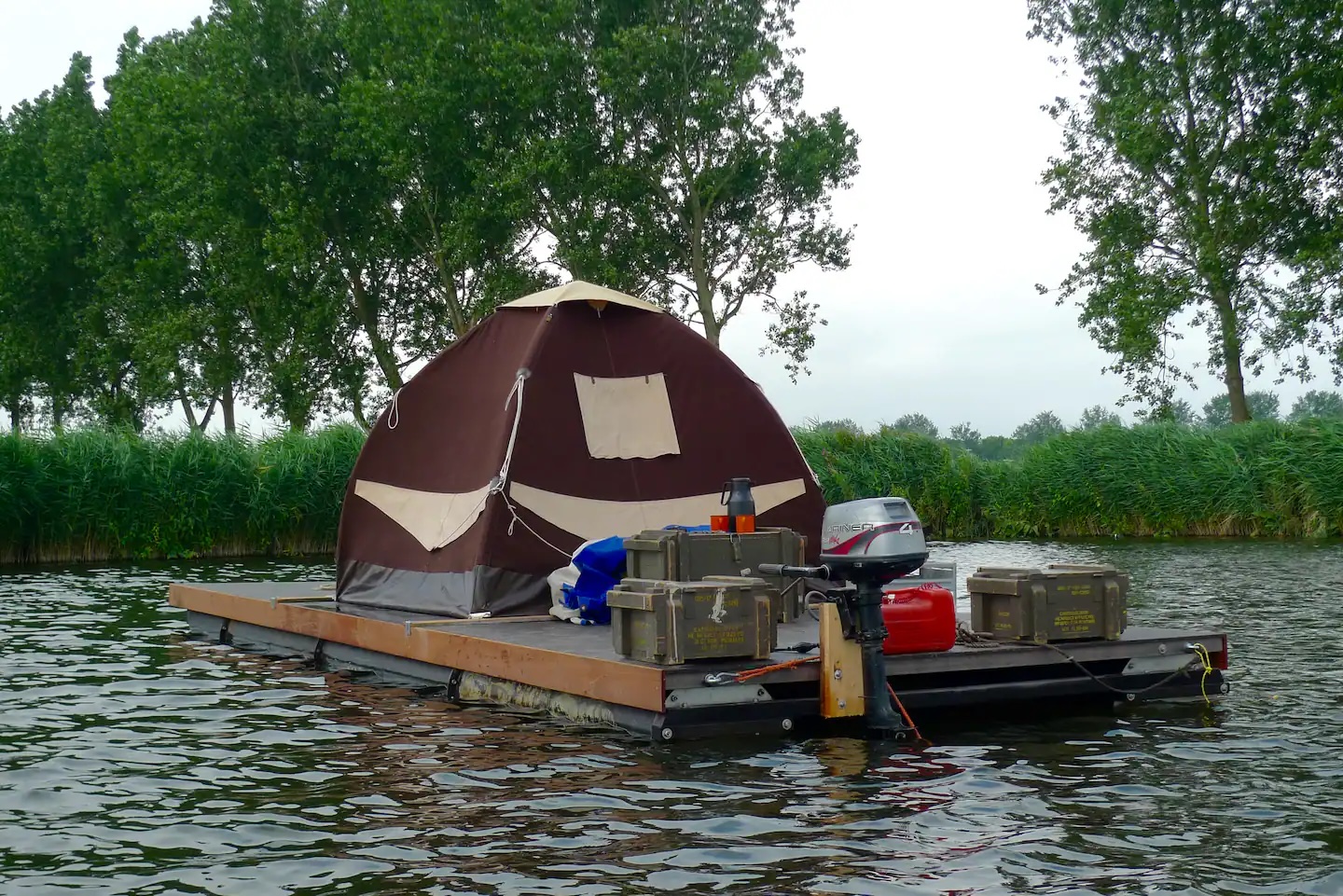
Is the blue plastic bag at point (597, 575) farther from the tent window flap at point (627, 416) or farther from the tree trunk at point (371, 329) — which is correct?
the tree trunk at point (371, 329)

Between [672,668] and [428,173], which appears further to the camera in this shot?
[428,173]

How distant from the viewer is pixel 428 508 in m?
11.8

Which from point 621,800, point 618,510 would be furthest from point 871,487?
point 621,800

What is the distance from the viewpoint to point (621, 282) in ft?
127

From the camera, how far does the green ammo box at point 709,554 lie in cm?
927

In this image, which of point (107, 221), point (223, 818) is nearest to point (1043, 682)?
point (223, 818)

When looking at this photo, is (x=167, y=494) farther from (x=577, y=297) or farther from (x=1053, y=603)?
(x=1053, y=603)

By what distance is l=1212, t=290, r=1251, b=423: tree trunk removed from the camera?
36.0m

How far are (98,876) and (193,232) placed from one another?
38.9m

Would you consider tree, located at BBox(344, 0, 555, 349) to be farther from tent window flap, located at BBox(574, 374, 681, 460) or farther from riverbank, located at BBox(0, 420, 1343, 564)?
tent window flap, located at BBox(574, 374, 681, 460)

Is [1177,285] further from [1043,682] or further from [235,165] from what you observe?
[1043,682]

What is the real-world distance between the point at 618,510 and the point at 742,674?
4.15 metres

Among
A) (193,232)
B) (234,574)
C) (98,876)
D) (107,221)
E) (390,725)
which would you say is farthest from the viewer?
(107,221)

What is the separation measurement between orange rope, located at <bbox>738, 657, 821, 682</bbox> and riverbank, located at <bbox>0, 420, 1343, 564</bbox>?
17371 millimetres
